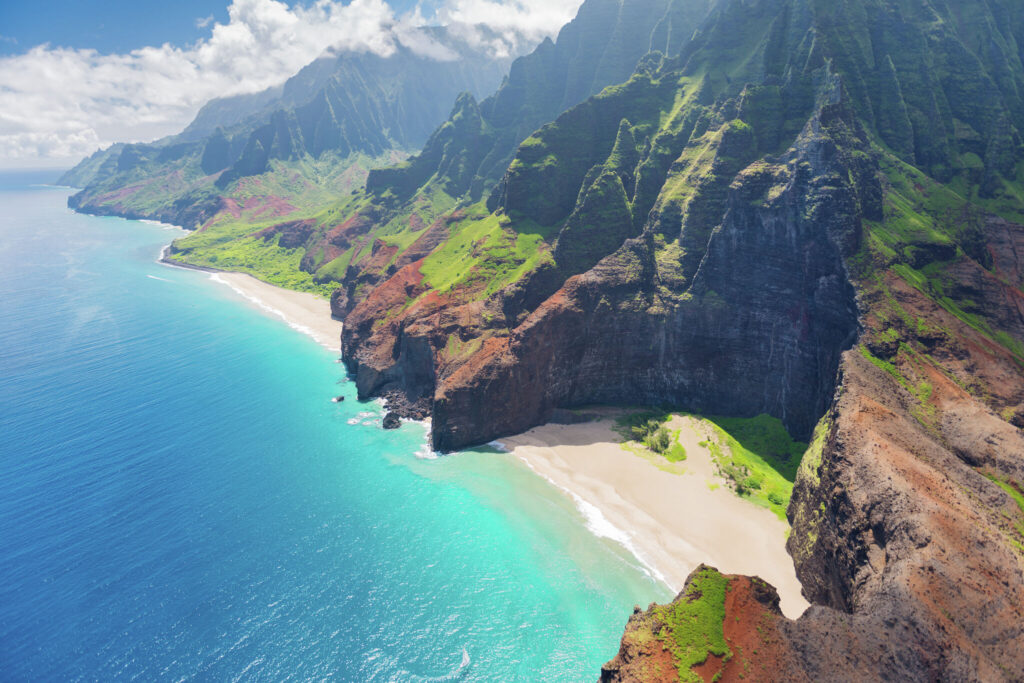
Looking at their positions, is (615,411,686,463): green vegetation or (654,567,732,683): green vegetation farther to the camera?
(615,411,686,463): green vegetation

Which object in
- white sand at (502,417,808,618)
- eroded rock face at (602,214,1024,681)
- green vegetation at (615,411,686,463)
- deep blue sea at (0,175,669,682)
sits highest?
eroded rock face at (602,214,1024,681)

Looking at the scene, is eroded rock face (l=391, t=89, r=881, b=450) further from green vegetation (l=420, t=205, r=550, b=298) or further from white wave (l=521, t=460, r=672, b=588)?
white wave (l=521, t=460, r=672, b=588)

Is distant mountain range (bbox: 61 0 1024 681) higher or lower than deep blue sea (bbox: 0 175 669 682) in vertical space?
higher

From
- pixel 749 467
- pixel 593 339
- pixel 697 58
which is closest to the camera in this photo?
pixel 749 467

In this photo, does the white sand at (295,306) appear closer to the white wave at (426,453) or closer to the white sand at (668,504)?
the white wave at (426,453)

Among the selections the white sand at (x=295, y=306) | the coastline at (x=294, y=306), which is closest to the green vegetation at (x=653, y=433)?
the coastline at (x=294, y=306)

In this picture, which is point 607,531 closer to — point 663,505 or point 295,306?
point 663,505

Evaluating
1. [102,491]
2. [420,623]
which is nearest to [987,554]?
[420,623]

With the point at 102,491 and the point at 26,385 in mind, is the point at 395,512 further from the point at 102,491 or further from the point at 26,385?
the point at 26,385

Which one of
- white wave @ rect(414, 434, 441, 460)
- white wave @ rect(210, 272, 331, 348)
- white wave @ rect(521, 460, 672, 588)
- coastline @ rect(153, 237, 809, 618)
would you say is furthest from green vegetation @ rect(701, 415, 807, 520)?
white wave @ rect(210, 272, 331, 348)
